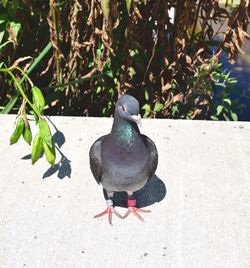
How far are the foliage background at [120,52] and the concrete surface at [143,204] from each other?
0.38 metres

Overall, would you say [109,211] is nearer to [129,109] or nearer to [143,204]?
[143,204]

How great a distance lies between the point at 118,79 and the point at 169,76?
40cm

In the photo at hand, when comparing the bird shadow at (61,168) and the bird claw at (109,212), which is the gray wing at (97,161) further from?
the bird shadow at (61,168)

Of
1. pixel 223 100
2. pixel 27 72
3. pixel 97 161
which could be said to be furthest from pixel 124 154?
pixel 223 100

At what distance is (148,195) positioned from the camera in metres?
3.14

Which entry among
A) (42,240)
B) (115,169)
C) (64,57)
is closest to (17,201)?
(42,240)

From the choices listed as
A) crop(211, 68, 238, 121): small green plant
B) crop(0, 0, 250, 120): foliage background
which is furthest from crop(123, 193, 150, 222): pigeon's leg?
crop(211, 68, 238, 121): small green plant

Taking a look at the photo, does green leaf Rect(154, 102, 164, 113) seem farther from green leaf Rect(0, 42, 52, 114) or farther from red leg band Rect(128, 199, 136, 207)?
red leg band Rect(128, 199, 136, 207)

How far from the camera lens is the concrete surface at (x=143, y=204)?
2682mm

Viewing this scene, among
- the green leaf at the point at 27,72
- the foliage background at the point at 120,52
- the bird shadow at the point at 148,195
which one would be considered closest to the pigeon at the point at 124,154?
the bird shadow at the point at 148,195

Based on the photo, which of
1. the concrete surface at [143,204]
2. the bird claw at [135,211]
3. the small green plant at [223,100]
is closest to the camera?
the concrete surface at [143,204]

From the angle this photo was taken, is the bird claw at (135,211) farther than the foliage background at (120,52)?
No

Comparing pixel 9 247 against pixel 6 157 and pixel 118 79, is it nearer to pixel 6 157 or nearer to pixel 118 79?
pixel 6 157

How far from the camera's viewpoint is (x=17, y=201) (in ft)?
10.1
